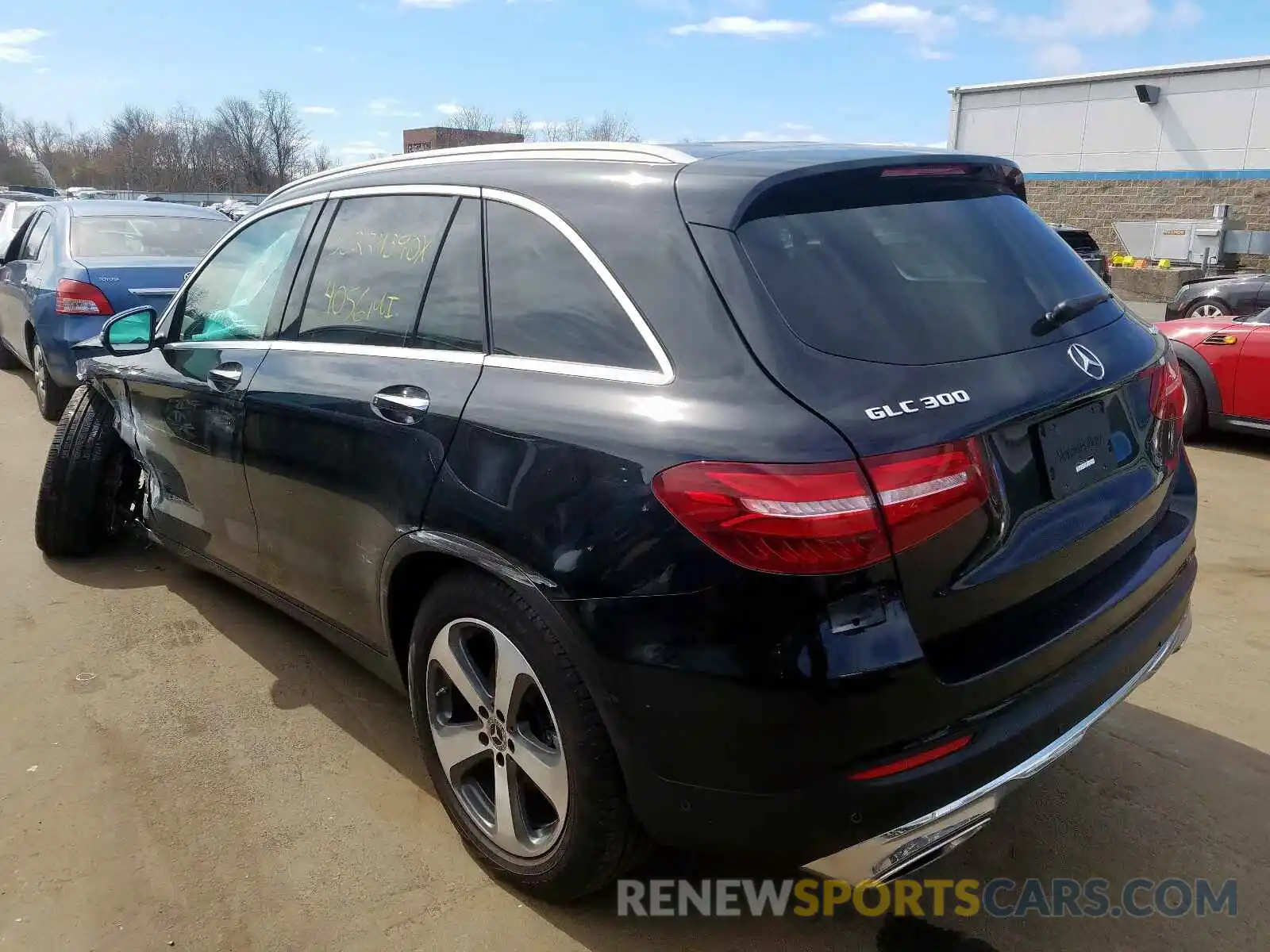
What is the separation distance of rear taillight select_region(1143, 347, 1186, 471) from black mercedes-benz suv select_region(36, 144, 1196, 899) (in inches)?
0.8

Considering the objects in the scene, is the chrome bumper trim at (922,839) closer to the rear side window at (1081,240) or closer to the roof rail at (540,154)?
the roof rail at (540,154)

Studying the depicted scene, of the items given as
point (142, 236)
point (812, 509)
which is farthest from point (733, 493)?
point (142, 236)

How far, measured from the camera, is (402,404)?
2539 millimetres

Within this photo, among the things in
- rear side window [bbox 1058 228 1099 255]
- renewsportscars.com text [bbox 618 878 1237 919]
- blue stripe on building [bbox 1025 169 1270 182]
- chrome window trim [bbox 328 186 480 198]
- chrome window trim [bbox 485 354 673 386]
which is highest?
blue stripe on building [bbox 1025 169 1270 182]

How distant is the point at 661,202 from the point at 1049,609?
1.26 metres

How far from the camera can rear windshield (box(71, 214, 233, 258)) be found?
730 cm

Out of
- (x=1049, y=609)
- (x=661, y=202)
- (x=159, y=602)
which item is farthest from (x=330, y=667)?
(x=1049, y=609)

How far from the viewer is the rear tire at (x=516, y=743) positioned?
83.0 inches

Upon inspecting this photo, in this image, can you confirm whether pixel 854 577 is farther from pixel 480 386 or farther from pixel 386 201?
pixel 386 201

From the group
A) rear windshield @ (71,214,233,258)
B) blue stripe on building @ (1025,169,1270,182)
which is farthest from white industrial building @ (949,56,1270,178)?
rear windshield @ (71,214,233,258)

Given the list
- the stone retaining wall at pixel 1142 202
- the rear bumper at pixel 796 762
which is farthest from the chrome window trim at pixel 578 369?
the stone retaining wall at pixel 1142 202

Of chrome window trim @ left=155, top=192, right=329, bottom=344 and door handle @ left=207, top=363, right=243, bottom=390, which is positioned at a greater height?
chrome window trim @ left=155, top=192, right=329, bottom=344

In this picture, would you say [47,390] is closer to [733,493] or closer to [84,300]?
[84,300]

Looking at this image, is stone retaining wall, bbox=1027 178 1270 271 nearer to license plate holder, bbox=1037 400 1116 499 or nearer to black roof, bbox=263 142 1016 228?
black roof, bbox=263 142 1016 228
